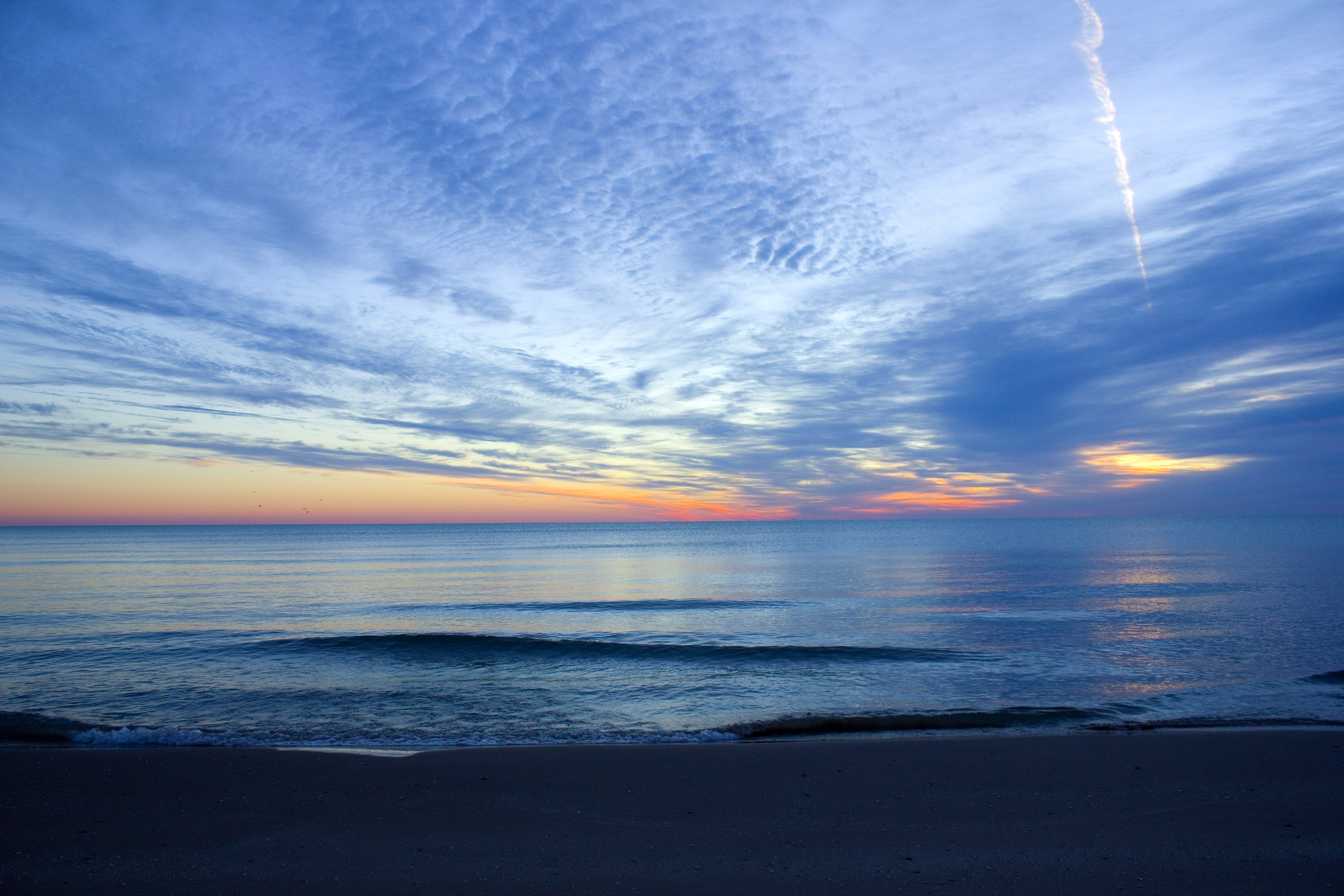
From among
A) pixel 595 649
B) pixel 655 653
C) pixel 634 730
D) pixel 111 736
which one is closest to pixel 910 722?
pixel 634 730

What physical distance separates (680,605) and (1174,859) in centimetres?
2447

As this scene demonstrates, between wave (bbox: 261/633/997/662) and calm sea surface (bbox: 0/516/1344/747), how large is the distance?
0.12 metres

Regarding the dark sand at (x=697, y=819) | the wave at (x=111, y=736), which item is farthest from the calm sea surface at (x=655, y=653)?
the dark sand at (x=697, y=819)

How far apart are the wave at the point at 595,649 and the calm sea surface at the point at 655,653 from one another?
0.12 metres

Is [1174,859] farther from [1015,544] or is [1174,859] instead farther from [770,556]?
[1015,544]

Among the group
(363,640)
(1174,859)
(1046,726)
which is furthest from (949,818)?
(363,640)

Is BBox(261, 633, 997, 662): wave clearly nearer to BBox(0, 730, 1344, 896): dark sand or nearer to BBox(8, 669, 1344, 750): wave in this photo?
BBox(8, 669, 1344, 750): wave

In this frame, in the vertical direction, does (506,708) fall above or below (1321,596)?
below

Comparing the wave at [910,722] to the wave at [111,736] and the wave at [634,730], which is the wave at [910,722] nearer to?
the wave at [634,730]

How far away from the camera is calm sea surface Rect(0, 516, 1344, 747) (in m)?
12.5

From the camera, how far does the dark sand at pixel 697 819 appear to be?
20.5 ft

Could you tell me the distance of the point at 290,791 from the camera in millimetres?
8547

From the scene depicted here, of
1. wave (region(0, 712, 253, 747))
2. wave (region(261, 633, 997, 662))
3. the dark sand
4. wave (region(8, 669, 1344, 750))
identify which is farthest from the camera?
wave (region(261, 633, 997, 662))

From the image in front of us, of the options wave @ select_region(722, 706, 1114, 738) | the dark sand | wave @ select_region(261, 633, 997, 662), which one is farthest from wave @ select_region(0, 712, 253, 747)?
wave @ select_region(722, 706, 1114, 738)
